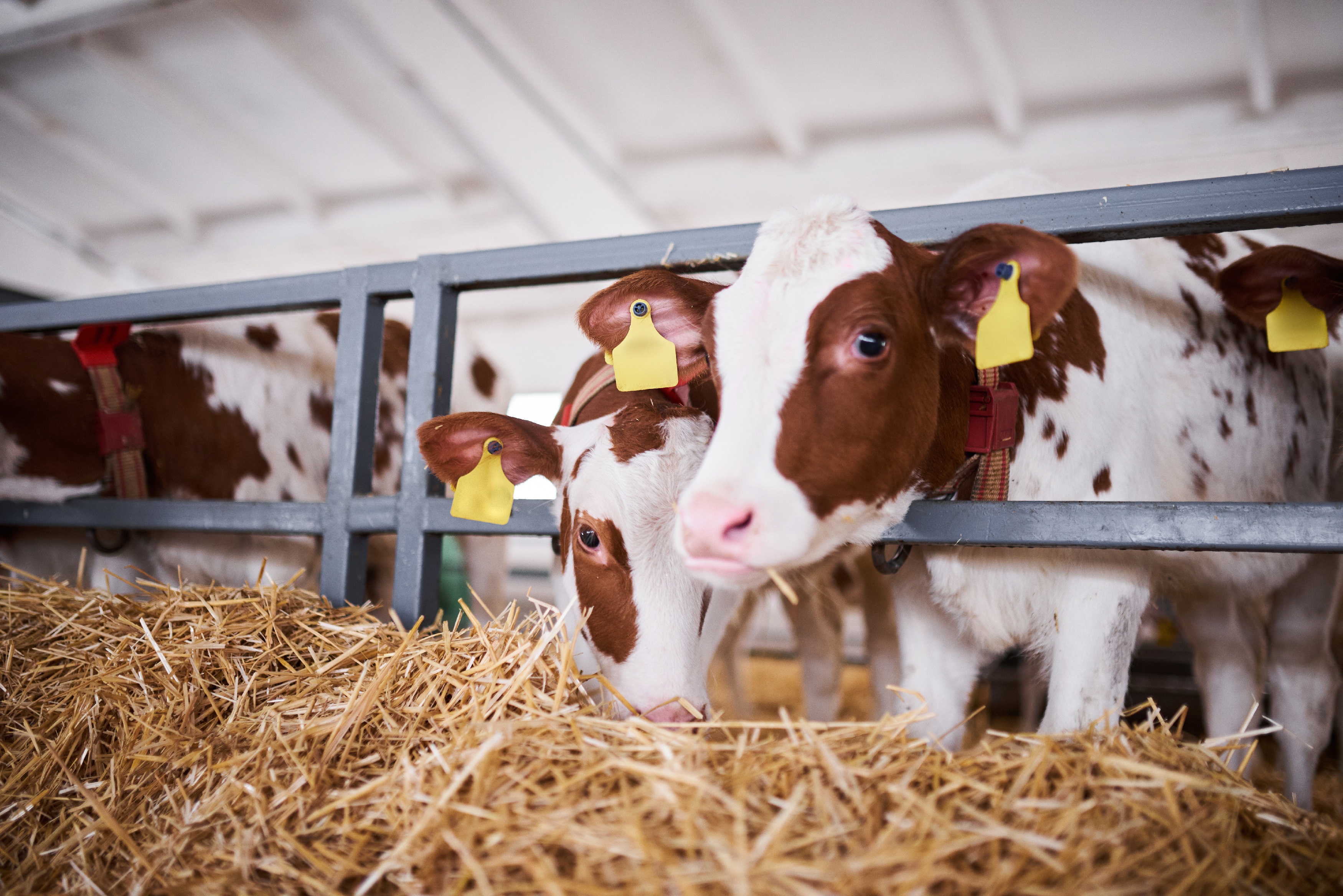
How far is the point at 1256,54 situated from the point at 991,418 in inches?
236

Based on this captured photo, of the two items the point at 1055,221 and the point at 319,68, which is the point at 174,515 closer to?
the point at 1055,221

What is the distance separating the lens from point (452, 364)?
2.39 metres

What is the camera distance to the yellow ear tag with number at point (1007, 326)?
1.56m

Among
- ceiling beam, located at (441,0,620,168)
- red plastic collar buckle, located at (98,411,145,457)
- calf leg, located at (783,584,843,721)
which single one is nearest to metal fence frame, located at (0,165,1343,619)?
red plastic collar buckle, located at (98,411,145,457)

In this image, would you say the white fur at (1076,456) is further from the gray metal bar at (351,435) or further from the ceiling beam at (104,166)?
the ceiling beam at (104,166)

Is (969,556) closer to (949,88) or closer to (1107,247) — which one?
(1107,247)

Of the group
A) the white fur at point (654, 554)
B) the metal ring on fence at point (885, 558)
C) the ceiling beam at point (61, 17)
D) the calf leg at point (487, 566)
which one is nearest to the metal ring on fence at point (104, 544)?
the calf leg at point (487, 566)

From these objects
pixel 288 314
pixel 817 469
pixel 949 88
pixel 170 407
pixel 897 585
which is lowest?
pixel 897 585

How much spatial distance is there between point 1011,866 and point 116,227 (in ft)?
45.5

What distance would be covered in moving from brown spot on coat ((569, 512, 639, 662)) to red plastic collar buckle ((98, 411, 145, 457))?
7.00 feet

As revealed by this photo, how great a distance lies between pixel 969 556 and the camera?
1954mm

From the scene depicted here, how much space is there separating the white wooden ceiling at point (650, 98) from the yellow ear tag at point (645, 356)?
506 centimetres

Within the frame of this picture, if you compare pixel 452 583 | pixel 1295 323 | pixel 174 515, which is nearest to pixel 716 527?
pixel 1295 323

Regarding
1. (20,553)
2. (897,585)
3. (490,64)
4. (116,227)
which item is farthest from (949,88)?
(116,227)
